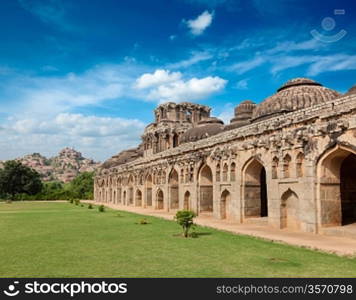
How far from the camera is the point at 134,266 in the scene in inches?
312

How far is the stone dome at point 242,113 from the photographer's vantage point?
2950 cm

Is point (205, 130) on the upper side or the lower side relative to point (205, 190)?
upper

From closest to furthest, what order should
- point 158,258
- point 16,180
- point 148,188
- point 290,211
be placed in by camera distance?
point 158,258, point 290,211, point 148,188, point 16,180

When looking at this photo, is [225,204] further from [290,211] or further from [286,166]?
[286,166]

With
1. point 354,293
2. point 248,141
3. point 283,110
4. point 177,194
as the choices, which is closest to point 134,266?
point 354,293

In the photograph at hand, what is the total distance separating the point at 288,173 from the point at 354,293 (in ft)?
33.5

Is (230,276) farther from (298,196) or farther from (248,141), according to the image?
(248,141)

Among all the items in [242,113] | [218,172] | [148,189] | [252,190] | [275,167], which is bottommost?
[148,189]

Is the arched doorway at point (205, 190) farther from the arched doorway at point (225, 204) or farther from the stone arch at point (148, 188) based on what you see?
the stone arch at point (148, 188)

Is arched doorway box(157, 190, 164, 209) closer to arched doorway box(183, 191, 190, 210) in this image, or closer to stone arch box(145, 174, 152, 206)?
stone arch box(145, 174, 152, 206)

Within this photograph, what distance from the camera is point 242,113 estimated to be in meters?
30.3

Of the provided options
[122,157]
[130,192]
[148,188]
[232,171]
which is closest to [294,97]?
[232,171]

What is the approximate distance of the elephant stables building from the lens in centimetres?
1409

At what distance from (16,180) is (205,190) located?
50.1m
